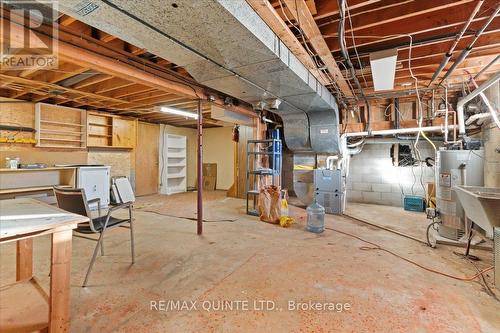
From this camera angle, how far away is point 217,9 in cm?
148

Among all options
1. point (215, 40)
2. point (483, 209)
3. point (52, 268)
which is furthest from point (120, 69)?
point (483, 209)

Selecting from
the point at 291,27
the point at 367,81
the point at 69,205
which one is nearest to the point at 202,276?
the point at 69,205

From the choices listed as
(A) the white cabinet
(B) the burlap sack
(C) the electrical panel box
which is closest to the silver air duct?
(B) the burlap sack

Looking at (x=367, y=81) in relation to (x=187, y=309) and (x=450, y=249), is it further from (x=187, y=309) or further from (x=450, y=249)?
(x=187, y=309)

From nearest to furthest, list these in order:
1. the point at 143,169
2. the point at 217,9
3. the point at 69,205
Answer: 1. the point at 217,9
2. the point at 69,205
3. the point at 143,169

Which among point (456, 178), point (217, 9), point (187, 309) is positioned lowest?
point (187, 309)

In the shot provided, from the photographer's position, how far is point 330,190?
15.6ft

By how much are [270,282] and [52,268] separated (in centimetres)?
160

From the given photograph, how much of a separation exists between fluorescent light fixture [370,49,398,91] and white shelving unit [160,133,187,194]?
20.4 feet

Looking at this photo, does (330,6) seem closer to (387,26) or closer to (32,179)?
(387,26)

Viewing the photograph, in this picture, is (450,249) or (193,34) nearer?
(193,34)

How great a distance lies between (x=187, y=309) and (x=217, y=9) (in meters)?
2.11

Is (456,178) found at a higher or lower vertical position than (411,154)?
lower

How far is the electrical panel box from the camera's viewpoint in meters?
4.66
